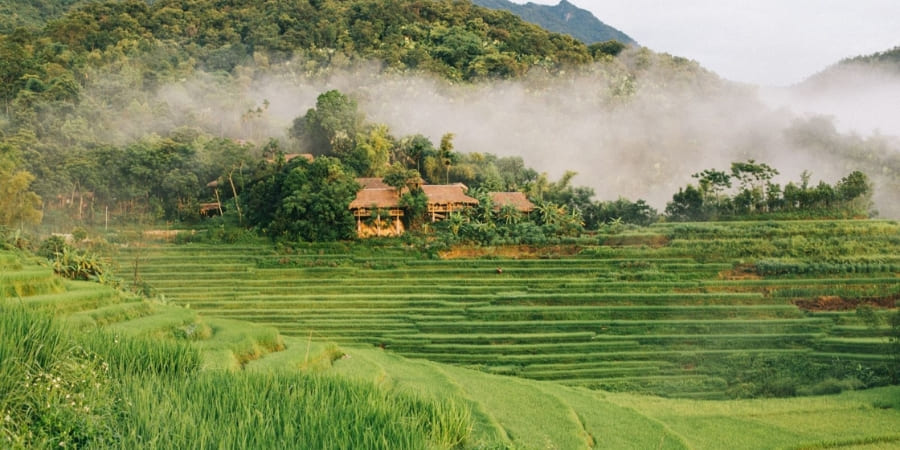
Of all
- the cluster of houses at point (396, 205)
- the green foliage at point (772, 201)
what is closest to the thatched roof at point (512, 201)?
the cluster of houses at point (396, 205)

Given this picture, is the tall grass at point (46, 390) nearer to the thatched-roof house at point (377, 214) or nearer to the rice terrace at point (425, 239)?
the rice terrace at point (425, 239)

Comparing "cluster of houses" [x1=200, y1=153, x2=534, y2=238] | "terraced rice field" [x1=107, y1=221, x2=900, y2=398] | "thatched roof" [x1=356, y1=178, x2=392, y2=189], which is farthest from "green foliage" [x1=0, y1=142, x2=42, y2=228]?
"thatched roof" [x1=356, y1=178, x2=392, y2=189]

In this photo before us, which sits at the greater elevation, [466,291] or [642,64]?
[642,64]

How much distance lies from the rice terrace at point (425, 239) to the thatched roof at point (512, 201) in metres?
0.16

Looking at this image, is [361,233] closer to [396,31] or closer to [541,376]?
[541,376]

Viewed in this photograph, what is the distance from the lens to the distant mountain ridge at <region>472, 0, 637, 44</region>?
82062 millimetres

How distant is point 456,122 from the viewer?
3488 centimetres

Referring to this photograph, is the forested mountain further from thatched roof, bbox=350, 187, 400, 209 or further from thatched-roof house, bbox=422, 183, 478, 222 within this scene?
thatched-roof house, bbox=422, 183, 478, 222

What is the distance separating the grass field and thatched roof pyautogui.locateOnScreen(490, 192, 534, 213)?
3.22m

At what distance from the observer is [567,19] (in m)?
85.9

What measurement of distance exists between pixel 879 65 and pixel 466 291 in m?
35.5

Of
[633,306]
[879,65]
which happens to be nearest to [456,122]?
[633,306]

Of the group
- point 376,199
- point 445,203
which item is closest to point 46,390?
point 376,199

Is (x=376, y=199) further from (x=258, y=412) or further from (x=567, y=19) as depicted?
(x=567, y=19)
